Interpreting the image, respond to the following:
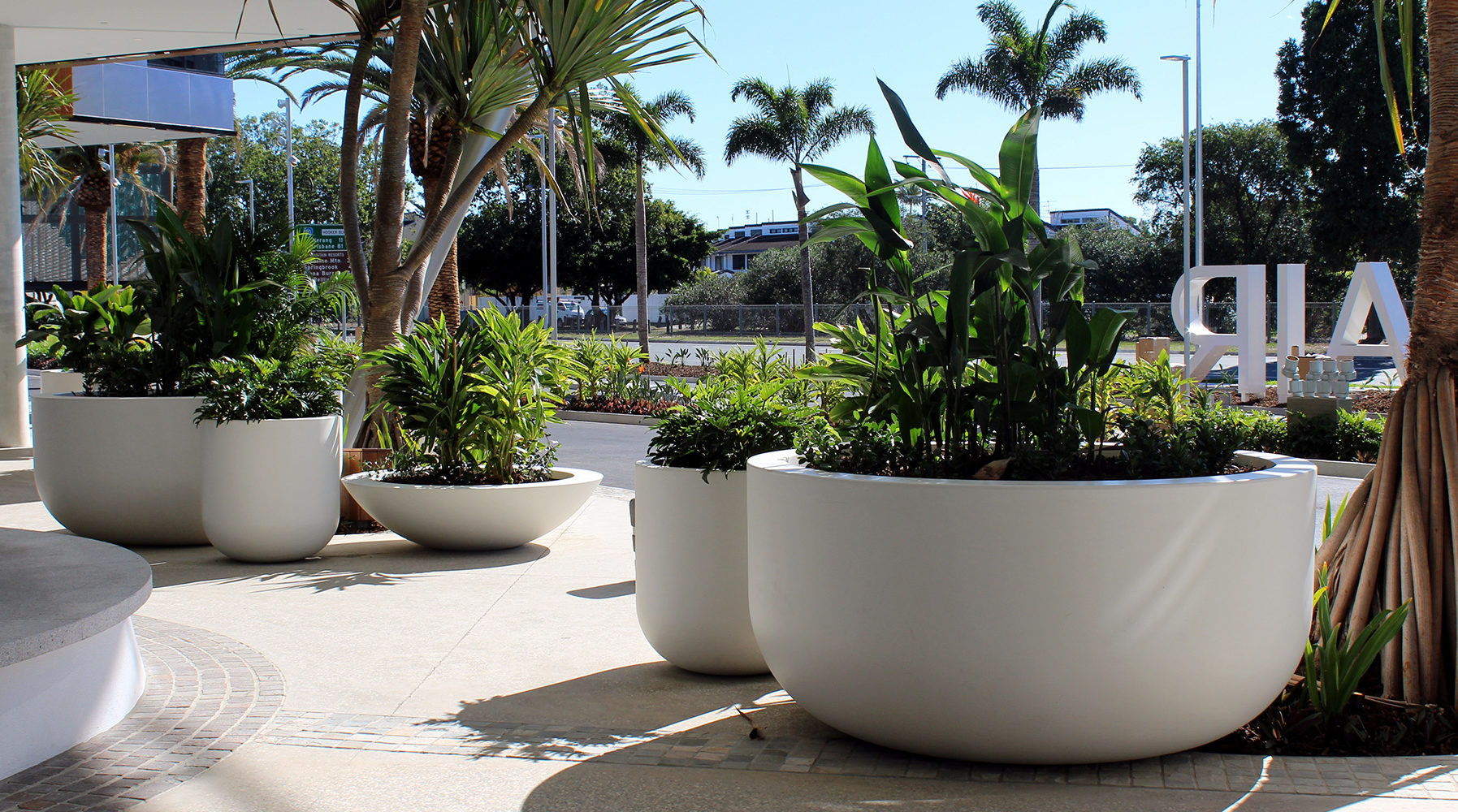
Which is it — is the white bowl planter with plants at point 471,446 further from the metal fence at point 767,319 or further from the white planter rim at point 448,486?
the metal fence at point 767,319

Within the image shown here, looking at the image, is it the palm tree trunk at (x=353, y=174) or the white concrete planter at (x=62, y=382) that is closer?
the palm tree trunk at (x=353, y=174)

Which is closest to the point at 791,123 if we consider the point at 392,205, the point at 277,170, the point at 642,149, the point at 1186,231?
the point at 642,149

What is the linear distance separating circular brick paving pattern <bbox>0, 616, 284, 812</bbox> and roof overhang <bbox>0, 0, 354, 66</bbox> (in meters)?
7.29

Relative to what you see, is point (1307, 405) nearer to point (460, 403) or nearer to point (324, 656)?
point (460, 403)

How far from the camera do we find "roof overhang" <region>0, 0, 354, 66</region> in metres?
10.8

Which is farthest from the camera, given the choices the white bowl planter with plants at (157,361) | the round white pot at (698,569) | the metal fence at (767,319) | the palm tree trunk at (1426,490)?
the metal fence at (767,319)

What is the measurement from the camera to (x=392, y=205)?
7.86 meters

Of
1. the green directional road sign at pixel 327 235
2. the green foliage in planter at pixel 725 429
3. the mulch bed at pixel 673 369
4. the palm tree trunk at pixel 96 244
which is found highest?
the palm tree trunk at pixel 96 244

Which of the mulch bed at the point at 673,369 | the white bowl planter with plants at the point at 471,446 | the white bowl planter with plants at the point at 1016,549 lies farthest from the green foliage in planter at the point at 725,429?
the mulch bed at the point at 673,369

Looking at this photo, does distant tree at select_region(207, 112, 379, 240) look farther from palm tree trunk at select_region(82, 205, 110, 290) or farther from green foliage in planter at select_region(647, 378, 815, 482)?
green foliage in planter at select_region(647, 378, 815, 482)

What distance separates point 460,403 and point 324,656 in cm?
262

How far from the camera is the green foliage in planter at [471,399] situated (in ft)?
23.0

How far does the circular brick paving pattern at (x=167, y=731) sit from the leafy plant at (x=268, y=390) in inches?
68.5

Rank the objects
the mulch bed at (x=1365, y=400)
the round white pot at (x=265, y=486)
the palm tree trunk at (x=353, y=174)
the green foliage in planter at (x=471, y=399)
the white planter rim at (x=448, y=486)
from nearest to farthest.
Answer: the round white pot at (x=265, y=486) < the white planter rim at (x=448, y=486) < the green foliage in planter at (x=471, y=399) < the palm tree trunk at (x=353, y=174) < the mulch bed at (x=1365, y=400)
